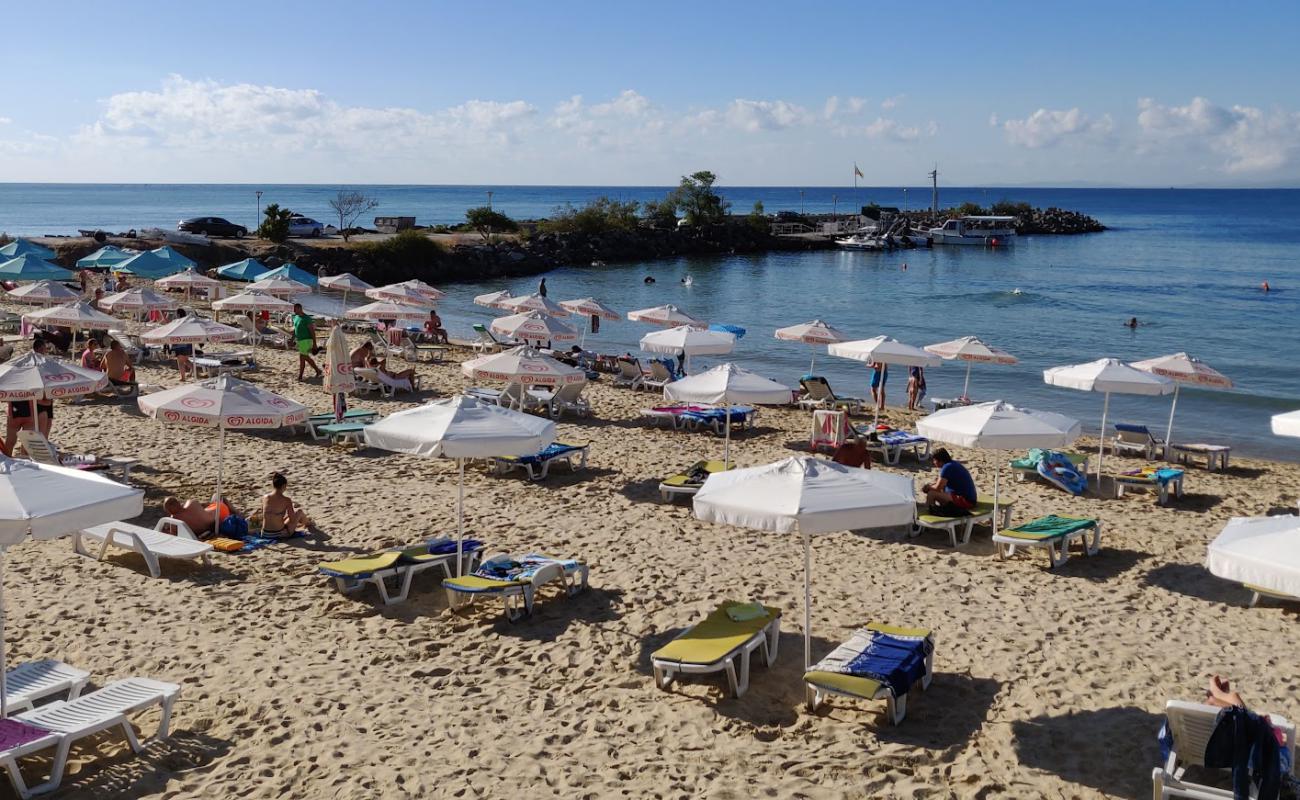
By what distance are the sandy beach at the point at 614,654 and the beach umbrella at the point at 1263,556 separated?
1302 millimetres

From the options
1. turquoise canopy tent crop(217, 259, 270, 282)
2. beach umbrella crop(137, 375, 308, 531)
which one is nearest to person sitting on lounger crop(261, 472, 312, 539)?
beach umbrella crop(137, 375, 308, 531)

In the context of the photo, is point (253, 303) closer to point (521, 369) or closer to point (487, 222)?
point (521, 369)

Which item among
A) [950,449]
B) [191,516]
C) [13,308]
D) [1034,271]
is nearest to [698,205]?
[1034,271]

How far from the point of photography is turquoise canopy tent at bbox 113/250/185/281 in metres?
24.3

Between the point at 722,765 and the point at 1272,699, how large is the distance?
4.01 m

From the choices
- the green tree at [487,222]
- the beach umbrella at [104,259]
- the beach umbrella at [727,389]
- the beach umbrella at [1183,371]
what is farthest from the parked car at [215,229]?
the beach umbrella at [1183,371]

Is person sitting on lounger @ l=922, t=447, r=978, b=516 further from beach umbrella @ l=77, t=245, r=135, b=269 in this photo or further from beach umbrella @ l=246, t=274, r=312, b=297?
beach umbrella @ l=77, t=245, r=135, b=269

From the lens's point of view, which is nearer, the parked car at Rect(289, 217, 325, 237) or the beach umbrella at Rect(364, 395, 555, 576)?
the beach umbrella at Rect(364, 395, 555, 576)

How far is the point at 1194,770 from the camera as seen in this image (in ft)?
19.2

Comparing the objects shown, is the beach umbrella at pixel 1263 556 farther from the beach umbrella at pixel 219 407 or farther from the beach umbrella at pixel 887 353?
the beach umbrella at pixel 887 353

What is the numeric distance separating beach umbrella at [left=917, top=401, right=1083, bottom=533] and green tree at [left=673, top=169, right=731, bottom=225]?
6105cm

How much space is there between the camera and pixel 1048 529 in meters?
9.91

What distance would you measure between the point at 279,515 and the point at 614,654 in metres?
4.13

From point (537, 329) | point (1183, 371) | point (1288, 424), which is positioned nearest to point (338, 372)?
point (537, 329)
